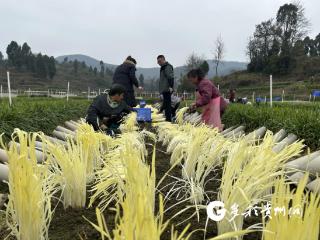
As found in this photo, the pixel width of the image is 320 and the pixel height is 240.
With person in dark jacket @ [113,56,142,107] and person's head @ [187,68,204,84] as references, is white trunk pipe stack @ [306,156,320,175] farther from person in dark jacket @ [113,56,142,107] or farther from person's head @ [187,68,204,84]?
person in dark jacket @ [113,56,142,107]

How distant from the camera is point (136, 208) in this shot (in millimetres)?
1219

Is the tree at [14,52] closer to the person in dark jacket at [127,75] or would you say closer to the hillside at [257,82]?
the hillside at [257,82]

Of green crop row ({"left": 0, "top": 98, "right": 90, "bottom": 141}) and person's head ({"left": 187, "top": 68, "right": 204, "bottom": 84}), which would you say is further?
person's head ({"left": 187, "top": 68, "right": 204, "bottom": 84})

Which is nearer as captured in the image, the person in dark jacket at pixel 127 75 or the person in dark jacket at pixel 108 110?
the person in dark jacket at pixel 108 110

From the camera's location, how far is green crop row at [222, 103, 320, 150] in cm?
475

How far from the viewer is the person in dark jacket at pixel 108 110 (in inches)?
196

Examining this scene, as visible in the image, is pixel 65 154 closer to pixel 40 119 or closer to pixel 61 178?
pixel 61 178

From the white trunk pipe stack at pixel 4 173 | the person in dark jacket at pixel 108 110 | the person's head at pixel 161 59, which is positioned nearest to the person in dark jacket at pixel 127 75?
the person's head at pixel 161 59

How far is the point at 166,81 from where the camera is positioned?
25.8 feet

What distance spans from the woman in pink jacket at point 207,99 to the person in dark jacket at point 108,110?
3.30 ft

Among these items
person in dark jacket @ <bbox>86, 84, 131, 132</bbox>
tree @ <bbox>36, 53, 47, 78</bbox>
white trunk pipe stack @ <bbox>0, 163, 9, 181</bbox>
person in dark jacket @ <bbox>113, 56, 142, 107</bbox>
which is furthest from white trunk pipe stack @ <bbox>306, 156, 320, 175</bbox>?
tree @ <bbox>36, 53, 47, 78</bbox>

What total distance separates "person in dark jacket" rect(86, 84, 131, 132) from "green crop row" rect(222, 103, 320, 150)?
2.15 m

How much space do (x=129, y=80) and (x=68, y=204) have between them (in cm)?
527

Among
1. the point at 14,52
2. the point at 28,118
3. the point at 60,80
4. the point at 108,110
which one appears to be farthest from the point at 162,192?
the point at 14,52
